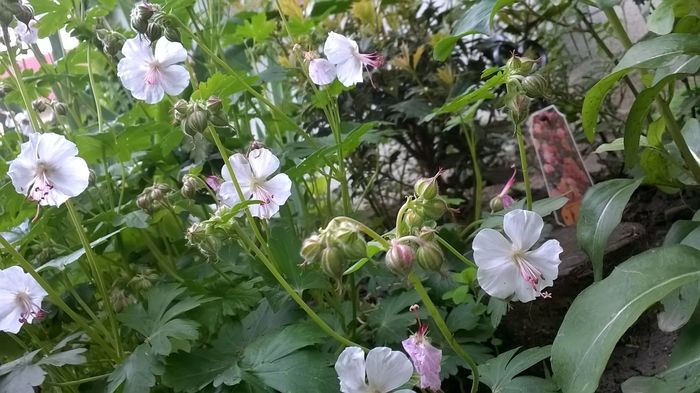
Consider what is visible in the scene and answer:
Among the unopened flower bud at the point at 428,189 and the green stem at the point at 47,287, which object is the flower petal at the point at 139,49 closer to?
the green stem at the point at 47,287

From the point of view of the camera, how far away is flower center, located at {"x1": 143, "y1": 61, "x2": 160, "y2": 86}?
34.3 inches

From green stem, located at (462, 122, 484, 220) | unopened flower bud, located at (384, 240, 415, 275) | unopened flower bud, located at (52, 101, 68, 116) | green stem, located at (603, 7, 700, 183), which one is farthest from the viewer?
green stem, located at (462, 122, 484, 220)

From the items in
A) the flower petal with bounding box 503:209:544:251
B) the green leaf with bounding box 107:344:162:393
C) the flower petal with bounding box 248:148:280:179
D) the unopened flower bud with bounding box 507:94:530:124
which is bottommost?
the green leaf with bounding box 107:344:162:393

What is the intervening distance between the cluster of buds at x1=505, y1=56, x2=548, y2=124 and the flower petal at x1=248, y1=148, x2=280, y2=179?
0.26 meters

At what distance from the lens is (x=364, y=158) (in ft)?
4.71

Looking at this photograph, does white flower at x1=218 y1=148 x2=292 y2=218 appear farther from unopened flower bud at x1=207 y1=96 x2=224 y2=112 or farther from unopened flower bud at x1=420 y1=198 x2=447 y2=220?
unopened flower bud at x1=420 y1=198 x2=447 y2=220

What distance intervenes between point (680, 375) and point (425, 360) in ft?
0.73

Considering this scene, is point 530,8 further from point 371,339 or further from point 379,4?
point 371,339

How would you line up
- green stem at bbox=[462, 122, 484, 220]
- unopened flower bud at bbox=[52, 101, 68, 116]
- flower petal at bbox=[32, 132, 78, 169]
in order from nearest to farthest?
flower petal at bbox=[32, 132, 78, 169] < unopened flower bud at bbox=[52, 101, 68, 116] < green stem at bbox=[462, 122, 484, 220]

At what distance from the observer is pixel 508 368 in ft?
2.36

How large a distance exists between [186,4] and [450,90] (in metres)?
0.49

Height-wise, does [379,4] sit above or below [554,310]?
above

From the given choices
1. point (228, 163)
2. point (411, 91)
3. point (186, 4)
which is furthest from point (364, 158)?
point (228, 163)

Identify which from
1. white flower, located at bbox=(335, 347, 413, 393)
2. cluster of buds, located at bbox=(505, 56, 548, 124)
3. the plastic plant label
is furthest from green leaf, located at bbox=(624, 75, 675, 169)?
white flower, located at bbox=(335, 347, 413, 393)
